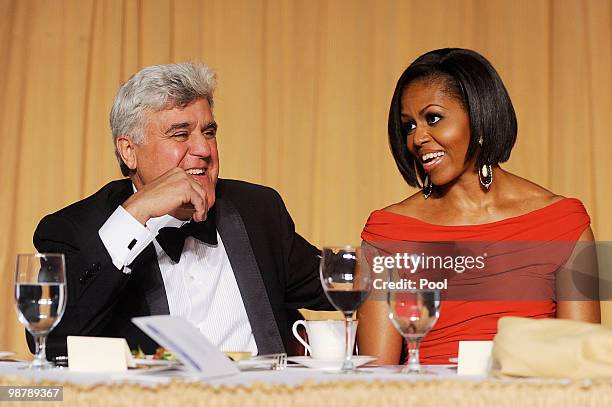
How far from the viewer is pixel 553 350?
1028mm

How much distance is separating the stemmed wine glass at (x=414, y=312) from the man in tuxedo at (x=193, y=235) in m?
0.73

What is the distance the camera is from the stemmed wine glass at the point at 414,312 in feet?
3.81

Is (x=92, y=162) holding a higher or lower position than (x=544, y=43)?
lower

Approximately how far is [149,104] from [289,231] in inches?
18.8

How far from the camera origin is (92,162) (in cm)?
345

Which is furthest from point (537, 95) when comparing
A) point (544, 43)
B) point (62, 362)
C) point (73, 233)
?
point (62, 362)

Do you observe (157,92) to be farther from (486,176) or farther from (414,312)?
(414,312)

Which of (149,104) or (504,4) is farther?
(504,4)

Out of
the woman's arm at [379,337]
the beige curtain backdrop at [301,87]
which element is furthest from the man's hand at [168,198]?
the beige curtain backdrop at [301,87]

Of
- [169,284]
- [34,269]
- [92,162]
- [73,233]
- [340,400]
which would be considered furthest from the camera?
[92,162]

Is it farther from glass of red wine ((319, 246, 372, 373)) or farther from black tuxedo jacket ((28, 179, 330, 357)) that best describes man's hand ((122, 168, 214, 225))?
glass of red wine ((319, 246, 372, 373))

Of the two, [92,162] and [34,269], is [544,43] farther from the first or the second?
[34,269]

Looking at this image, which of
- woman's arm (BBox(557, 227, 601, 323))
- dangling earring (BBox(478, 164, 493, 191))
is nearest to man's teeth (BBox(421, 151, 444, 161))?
Result: dangling earring (BBox(478, 164, 493, 191))

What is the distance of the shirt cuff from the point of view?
1.64 m
